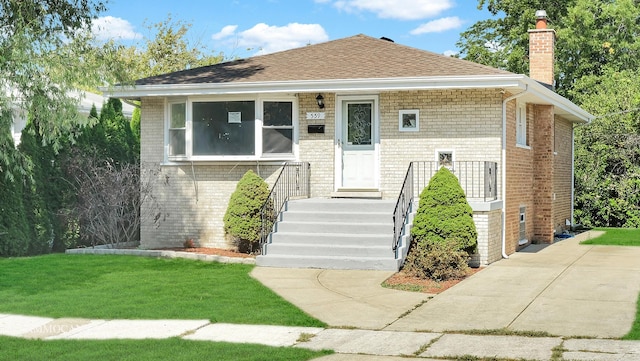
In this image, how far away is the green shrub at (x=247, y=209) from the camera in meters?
15.2

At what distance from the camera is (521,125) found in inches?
699

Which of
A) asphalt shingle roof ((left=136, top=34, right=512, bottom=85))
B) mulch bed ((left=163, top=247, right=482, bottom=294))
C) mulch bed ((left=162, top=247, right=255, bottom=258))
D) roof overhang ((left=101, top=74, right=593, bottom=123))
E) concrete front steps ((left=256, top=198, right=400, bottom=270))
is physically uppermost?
asphalt shingle roof ((left=136, top=34, right=512, bottom=85))

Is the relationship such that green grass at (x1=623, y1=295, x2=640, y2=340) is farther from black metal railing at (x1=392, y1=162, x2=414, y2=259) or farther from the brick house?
the brick house

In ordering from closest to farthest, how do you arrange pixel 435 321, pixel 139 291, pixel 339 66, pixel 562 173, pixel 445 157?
pixel 435 321 → pixel 139 291 → pixel 445 157 → pixel 339 66 → pixel 562 173

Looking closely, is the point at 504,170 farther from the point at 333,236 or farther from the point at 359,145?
the point at 333,236

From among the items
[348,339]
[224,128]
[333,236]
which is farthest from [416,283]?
[224,128]

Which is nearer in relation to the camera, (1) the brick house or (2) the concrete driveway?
(2) the concrete driveway

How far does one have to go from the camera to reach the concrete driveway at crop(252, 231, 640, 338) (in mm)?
9172

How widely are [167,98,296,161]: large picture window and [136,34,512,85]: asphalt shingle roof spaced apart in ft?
1.88

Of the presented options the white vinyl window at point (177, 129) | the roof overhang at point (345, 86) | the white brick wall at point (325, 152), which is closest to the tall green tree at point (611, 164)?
the roof overhang at point (345, 86)

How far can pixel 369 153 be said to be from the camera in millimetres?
16375

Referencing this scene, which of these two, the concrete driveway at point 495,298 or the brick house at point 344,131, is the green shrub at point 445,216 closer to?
the concrete driveway at point 495,298

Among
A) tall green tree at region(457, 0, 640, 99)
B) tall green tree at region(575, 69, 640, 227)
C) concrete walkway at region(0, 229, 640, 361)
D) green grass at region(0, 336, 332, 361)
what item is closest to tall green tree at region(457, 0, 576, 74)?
tall green tree at region(457, 0, 640, 99)

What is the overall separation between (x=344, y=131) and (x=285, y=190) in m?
1.77
